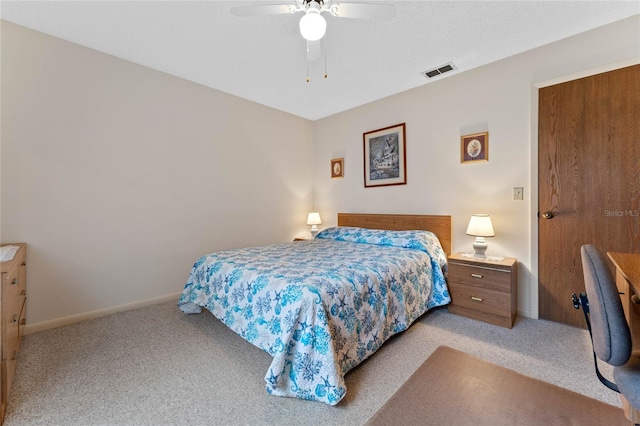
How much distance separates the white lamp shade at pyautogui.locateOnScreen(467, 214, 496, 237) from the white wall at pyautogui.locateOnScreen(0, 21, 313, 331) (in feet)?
8.70

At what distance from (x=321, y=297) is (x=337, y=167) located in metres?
2.88

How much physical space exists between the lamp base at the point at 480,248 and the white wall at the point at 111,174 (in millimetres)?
2693

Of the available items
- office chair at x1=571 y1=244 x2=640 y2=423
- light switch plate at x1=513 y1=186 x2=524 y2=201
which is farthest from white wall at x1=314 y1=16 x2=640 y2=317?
office chair at x1=571 y1=244 x2=640 y2=423

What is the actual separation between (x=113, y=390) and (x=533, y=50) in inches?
162

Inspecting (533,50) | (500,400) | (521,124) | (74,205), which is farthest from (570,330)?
(74,205)

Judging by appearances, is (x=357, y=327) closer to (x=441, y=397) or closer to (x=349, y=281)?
(x=349, y=281)

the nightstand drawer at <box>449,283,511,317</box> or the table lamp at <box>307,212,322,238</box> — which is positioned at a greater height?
the table lamp at <box>307,212,322,238</box>

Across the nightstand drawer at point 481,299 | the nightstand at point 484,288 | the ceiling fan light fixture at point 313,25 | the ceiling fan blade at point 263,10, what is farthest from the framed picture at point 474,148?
the ceiling fan blade at point 263,10

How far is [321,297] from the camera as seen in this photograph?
59.9 inches

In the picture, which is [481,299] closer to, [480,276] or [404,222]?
[480,276]

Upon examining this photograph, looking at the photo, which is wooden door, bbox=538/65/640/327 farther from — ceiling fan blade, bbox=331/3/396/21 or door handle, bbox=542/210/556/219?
ceiling fan blade, bbox=331/3/396/21

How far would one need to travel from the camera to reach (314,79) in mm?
3014

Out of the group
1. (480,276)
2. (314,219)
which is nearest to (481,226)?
(480,276)

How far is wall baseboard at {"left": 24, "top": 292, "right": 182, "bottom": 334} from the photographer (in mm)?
2242
